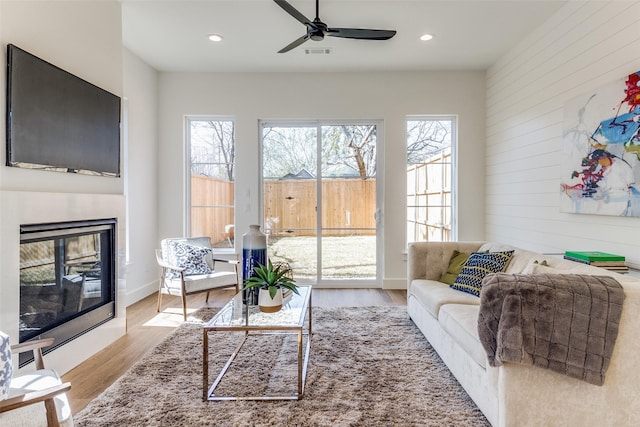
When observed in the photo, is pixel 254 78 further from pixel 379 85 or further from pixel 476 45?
pixel 476 45

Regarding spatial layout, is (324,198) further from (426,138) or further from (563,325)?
(563,325)

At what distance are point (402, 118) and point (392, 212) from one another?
1308mm

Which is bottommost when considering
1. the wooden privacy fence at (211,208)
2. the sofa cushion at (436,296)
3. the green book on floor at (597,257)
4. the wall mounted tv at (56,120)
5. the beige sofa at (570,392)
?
the beige sofa at (570,392)

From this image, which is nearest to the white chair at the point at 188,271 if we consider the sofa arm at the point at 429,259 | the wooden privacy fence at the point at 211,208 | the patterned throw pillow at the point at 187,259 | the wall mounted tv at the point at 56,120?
the patterned throw pillow at the point at 187,259

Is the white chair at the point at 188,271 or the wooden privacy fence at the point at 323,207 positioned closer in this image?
the white chair at the point at 188,271

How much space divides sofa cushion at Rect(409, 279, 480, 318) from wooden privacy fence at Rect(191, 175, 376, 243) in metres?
1.83

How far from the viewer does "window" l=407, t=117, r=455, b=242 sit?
4992 mm

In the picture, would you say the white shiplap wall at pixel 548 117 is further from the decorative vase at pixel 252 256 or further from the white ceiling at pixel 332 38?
the decorative vase at pixel 252 256

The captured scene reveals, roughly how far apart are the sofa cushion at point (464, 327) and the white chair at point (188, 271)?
7.47ft

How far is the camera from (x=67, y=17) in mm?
2605

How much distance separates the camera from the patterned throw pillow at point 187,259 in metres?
3.85

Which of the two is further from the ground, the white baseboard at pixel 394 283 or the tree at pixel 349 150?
the tree at pixel 349 150

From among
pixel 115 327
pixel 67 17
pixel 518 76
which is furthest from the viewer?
pixel 518 76

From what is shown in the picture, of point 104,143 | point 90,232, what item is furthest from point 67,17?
point 90,232
